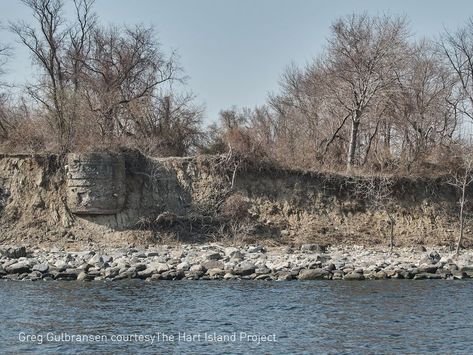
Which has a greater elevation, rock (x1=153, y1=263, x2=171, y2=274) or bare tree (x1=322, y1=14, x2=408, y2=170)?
bare tree (x1=322, y1=14, x2=408, y2=170)

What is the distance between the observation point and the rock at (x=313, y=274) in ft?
85.5

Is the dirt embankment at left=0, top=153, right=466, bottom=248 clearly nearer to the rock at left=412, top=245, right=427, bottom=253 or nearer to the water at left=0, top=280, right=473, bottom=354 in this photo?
the rock at left=412, top=245, right=427, bottom=253

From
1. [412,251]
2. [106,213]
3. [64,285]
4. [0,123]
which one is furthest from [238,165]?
[64,285]

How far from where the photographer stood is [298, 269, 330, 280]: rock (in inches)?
1026

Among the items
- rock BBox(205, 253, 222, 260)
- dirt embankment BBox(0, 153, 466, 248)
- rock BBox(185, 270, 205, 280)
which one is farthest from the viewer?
dirt embankment BBox(0, 153, 466, 248)

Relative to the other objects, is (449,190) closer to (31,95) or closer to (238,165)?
(238,165)

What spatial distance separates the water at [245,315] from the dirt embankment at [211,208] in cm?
925

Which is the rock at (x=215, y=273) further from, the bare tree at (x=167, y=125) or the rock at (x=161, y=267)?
the bare tree at (x=167, y=125)

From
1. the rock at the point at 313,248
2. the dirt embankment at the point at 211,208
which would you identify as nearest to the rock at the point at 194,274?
the rock at the point at 313,248

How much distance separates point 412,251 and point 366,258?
12.5 feet

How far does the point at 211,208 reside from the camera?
36188 millimetres

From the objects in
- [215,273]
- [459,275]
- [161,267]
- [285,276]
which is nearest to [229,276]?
[215,273]

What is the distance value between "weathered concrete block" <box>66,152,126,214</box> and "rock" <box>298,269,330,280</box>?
1137cm

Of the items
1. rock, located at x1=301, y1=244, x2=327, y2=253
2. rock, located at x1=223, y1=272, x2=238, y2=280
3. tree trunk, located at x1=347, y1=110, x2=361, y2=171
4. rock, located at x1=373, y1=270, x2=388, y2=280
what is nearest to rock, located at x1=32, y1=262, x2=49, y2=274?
rock, located at x1=223, y1=272, x2=238, y2=280
